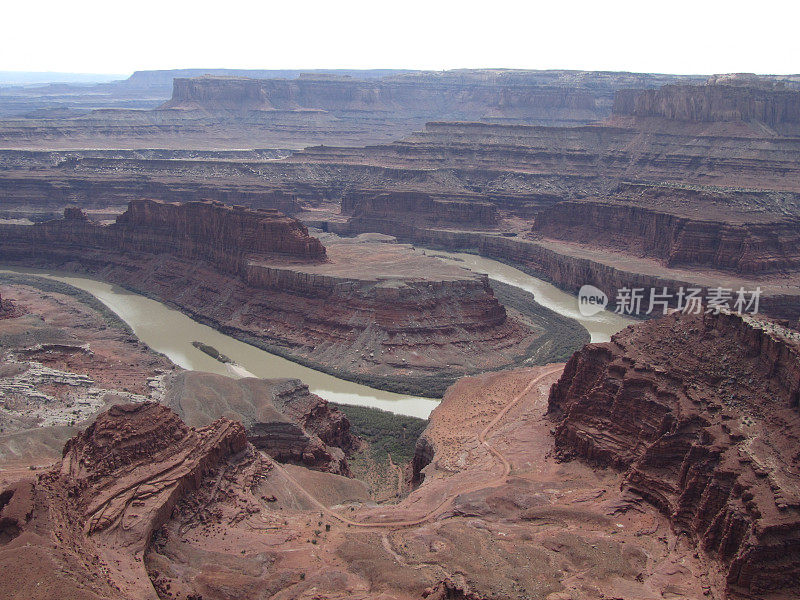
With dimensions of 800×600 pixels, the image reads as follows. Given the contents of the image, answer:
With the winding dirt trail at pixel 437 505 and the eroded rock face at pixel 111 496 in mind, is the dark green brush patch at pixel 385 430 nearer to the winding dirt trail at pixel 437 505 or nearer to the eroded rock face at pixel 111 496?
the winding dirt trail at pixel 437 505

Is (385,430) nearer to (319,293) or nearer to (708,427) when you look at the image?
(319,293)

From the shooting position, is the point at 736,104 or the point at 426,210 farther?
the point at 426,210

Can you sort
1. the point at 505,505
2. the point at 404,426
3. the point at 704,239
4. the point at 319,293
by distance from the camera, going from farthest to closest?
1. the point at 704,239
2. the point at 319,293
3. the point at 404,426
4. the point at 505,505

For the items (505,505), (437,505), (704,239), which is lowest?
(437,505)

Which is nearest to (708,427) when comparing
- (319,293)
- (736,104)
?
(319,293)

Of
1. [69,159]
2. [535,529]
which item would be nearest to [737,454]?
[535,529]
